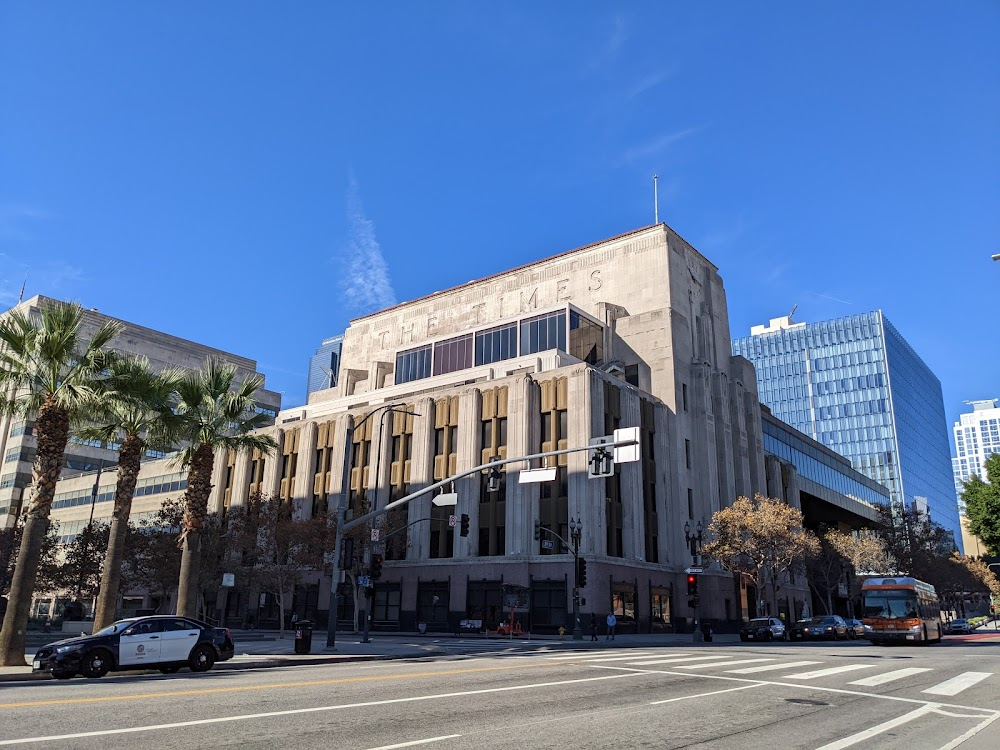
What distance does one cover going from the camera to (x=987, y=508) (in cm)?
4359

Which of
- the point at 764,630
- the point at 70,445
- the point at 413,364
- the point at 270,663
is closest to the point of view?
the point at 270,663

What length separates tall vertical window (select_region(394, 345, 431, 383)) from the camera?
6725 centimetres

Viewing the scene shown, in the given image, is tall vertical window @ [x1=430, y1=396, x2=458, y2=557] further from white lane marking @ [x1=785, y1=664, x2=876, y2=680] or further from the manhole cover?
the manhole cover

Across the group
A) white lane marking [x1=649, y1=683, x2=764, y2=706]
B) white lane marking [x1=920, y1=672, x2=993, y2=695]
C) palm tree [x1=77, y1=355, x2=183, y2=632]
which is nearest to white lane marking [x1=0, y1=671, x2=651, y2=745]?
white lane marking [x1=649, y1=683, x2=764, y2=706]

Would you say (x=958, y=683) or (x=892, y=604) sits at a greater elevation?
(x=892, y=604)

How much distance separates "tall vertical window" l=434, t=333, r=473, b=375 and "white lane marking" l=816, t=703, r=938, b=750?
5266 centimetres

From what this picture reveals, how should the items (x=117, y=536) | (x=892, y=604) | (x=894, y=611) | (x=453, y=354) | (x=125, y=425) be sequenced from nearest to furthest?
(x=117, y=536)
(x=125, y=425)
(x=894, y=611)
(x=892, y=604)
(x=453, y=354)

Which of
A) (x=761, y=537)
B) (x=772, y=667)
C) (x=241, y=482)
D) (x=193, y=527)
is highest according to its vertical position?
(x=241, y=482)

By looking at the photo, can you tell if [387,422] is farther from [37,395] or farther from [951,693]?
[951,693]

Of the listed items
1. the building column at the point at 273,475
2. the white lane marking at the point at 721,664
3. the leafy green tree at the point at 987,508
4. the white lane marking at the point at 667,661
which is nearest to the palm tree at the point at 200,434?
the white lane marking at the point at 667,661

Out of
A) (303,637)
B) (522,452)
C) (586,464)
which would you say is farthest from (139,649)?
(522,452)

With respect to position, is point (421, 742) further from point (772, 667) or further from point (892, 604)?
point (892, 604)

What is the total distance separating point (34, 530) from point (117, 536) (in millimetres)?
4436

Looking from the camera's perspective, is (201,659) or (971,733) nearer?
(971,733)
